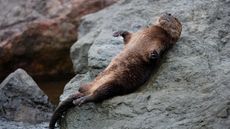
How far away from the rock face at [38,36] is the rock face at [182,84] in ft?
8.65

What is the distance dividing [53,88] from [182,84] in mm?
4051

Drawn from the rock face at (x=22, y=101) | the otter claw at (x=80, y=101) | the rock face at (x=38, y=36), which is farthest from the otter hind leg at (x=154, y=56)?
the rock face at (x=38, y=36)

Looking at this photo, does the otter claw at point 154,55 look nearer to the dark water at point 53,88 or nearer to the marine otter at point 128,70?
the marine otter at point 128,70

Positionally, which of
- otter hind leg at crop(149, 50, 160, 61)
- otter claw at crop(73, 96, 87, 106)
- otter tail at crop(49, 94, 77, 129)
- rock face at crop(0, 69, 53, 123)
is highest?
otter hind leg at crop(149, 50, 160, 61)

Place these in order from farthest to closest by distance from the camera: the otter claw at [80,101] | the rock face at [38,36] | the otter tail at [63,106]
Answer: the rock face at [38,36] → the otter tail at [63,106] → the otter claw at [80,101]

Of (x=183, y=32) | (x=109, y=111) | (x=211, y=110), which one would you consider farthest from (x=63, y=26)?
(x=211, y=110)

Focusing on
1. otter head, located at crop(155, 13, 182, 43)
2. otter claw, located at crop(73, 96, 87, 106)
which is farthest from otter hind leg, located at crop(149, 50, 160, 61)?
otter claw, located at crop(73, 96, 87, 106)

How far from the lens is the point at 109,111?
21.9 ft

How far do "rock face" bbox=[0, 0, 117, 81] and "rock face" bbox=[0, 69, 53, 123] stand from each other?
262 centimetres

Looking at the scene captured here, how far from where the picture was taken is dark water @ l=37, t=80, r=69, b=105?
984 centimetres

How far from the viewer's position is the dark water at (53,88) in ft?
32.3

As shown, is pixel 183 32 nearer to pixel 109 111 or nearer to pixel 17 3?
pixel 109 111

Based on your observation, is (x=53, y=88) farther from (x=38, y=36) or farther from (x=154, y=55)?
(x=154, y=55)

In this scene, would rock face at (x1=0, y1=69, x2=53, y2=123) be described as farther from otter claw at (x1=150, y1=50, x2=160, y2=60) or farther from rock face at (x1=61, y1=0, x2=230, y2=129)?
otter claw at (x1=150, y1=50, x2=160, y2=60)
